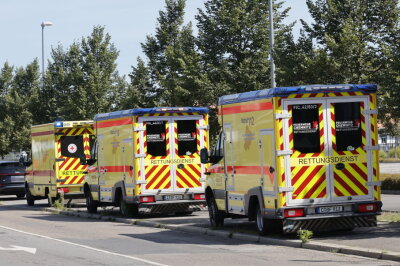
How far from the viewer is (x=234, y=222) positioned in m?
20.7

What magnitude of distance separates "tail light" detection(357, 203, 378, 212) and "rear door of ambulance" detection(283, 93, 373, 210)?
17 centimetres

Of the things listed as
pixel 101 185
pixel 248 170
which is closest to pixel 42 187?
pixel 101 185

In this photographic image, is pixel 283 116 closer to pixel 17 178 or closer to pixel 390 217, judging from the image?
pixel 390 217

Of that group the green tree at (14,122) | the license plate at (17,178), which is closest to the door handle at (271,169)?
the license plate at (17,178)

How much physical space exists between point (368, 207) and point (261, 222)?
204 centimetres

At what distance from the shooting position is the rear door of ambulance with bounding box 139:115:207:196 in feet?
74.4

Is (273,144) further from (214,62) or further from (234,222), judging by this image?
(214,62)

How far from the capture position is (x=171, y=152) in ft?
75.4

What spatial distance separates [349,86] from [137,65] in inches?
1097

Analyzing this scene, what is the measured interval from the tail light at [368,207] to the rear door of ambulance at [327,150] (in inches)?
6.8

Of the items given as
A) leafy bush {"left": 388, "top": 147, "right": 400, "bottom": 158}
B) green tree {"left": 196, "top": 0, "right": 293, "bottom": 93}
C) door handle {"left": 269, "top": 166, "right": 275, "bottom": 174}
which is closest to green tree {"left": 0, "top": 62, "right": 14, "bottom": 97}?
green tree {"left": 196, "top": 0, "right": 293, "bottom": 93}

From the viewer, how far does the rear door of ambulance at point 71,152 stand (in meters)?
30.6

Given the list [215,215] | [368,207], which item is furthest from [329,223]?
[215,215]

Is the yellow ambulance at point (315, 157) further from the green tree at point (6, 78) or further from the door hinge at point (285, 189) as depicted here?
the green tree at point (6, 78)
